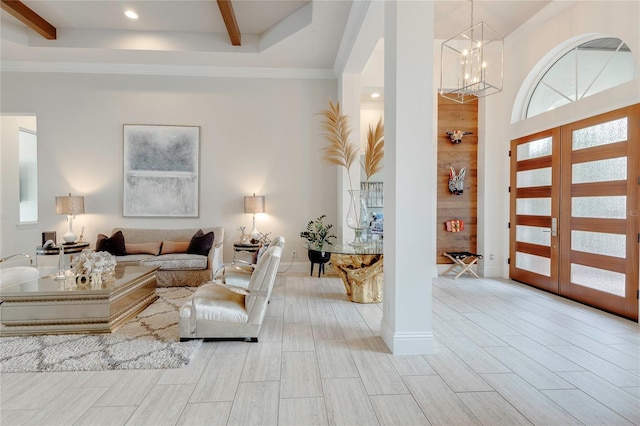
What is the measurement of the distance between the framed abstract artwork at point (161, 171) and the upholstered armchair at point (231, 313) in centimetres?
330

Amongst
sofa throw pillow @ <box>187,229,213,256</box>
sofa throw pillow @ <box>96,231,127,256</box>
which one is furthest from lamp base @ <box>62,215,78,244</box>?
sofa throw pillow @ <box>187,229,213,256</box>

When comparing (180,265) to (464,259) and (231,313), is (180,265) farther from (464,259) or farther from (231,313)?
(464,259)

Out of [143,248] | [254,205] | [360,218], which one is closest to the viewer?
[360,218]

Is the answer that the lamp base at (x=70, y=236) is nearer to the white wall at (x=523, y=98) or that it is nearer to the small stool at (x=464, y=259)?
the small stool at (x=464, y=259)

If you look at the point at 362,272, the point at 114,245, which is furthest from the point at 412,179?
the point at 114,245

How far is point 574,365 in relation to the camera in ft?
8.24

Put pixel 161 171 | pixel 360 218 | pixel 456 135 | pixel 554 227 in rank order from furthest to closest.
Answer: pixel 161 171
pixel 456 135
pixel 554 227
pixel 360 218

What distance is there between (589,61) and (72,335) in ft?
21.7

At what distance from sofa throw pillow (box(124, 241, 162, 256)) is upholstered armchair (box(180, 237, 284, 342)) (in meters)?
2.71

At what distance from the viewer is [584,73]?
165 inches

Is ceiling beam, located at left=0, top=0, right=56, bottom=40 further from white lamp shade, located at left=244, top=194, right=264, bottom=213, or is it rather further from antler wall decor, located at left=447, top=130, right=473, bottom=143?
antler wall decor, located at left=447, top=130, right=473, bottom=143

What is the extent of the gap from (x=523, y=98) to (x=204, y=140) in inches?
213

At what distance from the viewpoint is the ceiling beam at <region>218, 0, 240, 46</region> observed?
4023 millimetres

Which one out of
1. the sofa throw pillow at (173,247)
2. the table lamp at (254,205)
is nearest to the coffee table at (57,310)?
the sofa throw pillow at (173,247)
